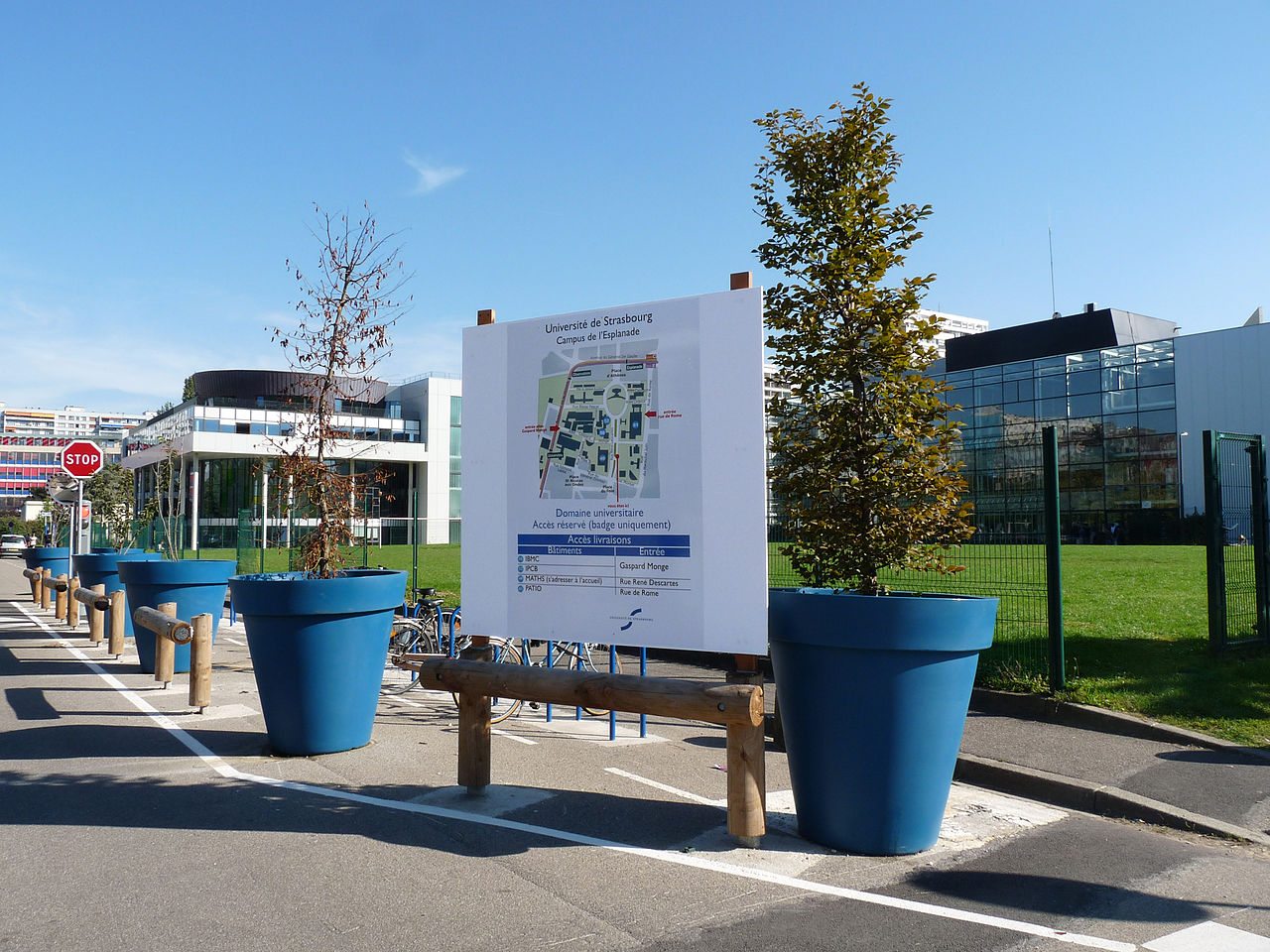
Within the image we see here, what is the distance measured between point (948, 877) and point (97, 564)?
13.5m

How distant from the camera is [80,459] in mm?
17297

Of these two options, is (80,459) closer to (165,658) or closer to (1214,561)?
(165,658)

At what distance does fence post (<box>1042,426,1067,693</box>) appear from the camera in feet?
26.9

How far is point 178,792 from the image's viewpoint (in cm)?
599

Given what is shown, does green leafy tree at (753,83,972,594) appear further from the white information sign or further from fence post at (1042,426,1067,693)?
fence post at (1042,426,1067,693)

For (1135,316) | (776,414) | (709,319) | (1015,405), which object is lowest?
(776,414)

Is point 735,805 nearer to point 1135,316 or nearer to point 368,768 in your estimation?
point 368,768

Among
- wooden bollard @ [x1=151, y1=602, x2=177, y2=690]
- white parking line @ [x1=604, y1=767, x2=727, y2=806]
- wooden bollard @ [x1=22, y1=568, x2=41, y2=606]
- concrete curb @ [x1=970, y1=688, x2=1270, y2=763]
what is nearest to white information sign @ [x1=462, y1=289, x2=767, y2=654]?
white parking line @ [x1=604, y1=767, x2=727, y2=806]

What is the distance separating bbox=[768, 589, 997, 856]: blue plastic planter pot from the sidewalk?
5.36 feet

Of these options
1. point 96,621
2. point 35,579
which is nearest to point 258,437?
point 35,579

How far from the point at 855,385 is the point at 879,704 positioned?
1.83m

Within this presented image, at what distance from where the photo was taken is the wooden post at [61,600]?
1716 cm

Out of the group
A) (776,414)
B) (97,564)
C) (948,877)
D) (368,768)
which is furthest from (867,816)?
(97,564)

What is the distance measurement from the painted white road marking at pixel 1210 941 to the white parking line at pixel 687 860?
5.7 inches
